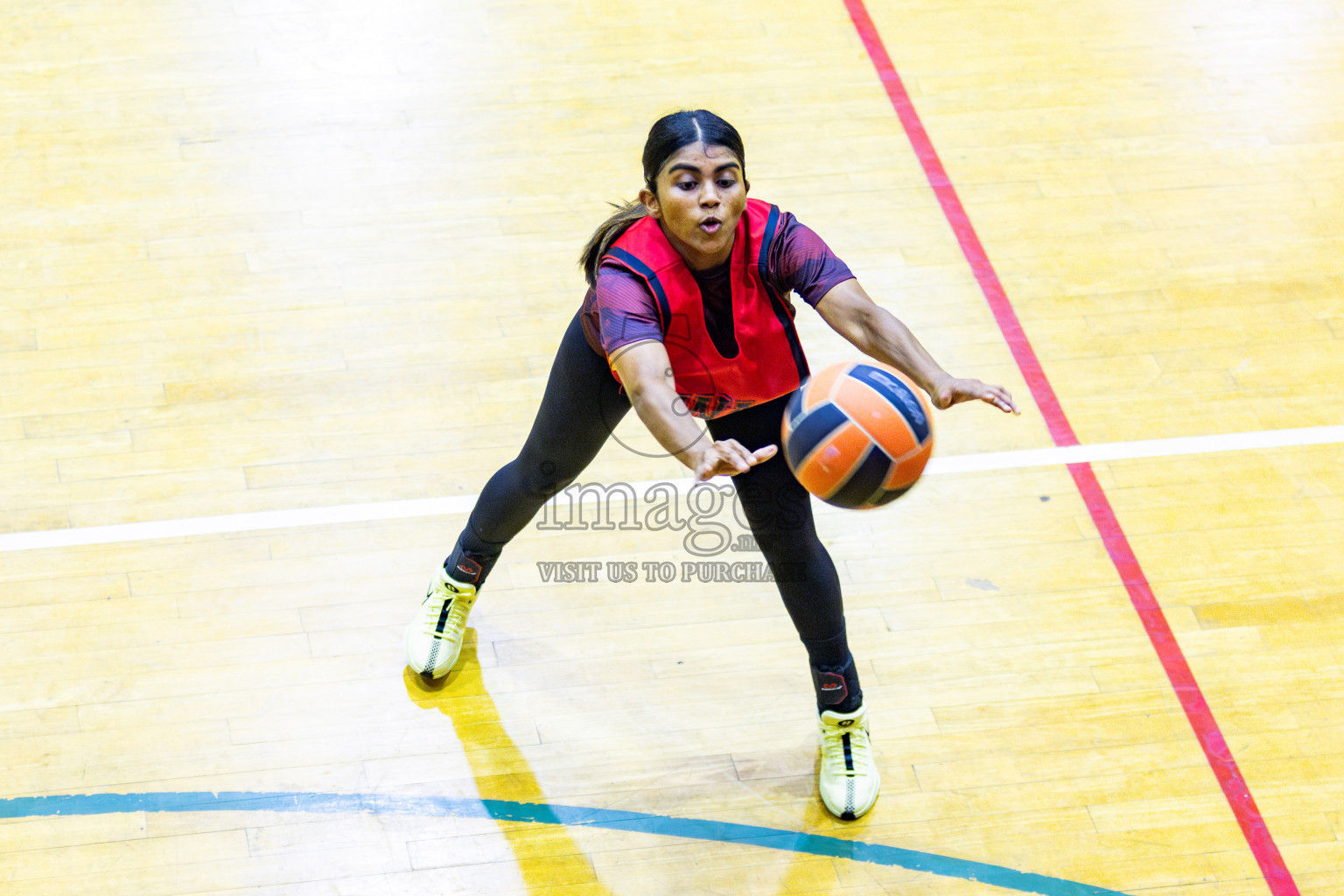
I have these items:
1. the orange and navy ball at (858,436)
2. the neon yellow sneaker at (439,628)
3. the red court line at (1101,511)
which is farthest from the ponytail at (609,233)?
the red court line at (1101,511)

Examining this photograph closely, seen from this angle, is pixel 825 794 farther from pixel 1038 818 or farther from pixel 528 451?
pixel 528 451

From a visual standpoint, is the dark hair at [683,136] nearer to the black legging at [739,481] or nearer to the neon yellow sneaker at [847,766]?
the black legging at [739,481]

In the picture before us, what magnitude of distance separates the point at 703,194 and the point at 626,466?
5.89 feet

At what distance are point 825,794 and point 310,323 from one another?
2.69 metres

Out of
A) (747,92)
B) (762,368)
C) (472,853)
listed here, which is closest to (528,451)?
(762,368)

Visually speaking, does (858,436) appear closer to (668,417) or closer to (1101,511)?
(668,417)

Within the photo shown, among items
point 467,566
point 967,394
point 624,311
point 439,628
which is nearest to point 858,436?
point 967,394

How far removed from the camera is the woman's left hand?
300 centimetres

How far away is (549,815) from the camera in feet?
12.6

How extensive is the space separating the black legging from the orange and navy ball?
26 centimetres

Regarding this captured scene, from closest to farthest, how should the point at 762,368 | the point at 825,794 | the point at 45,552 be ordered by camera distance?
1. the point at 762,368
2. the point at 825,794
3. the point at 45,552

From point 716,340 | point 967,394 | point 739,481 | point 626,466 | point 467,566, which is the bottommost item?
point 626,466

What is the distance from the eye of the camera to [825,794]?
3.87 meters

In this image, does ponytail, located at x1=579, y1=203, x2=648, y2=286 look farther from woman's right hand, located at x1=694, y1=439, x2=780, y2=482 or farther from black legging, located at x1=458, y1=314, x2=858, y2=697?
woman's right hand, located at x1=694, y1=439, x2=780, y2=482
